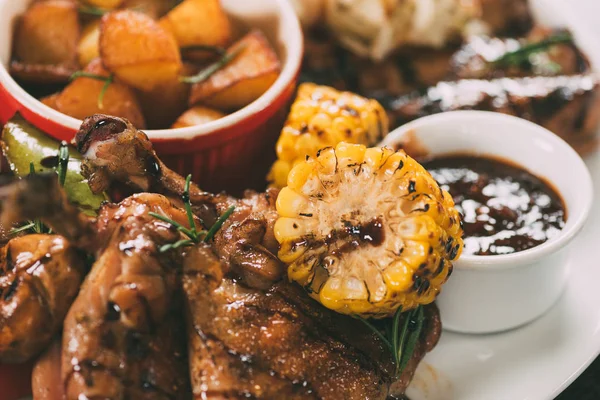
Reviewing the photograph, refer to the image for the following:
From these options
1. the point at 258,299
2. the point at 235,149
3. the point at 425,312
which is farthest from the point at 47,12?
the point at 425,312

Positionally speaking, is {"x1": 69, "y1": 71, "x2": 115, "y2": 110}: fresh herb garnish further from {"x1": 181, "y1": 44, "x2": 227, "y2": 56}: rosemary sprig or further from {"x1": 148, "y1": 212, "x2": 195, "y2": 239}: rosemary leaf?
{"x1": 148, "y1": 212, "x2": 195, "y2": 239}: rosemary leaf

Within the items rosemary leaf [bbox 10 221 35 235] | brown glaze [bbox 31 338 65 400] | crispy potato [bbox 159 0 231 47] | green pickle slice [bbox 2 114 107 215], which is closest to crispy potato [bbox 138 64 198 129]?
crispy potato [bbox 159 0 231 47]

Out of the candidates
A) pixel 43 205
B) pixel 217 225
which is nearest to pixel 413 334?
pixel 217 225

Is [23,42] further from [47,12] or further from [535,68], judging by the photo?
[535,68]

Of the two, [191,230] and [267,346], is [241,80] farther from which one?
[267,346]

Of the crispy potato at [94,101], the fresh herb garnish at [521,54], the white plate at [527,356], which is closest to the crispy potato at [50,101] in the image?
the crispy potato at [94,101]
